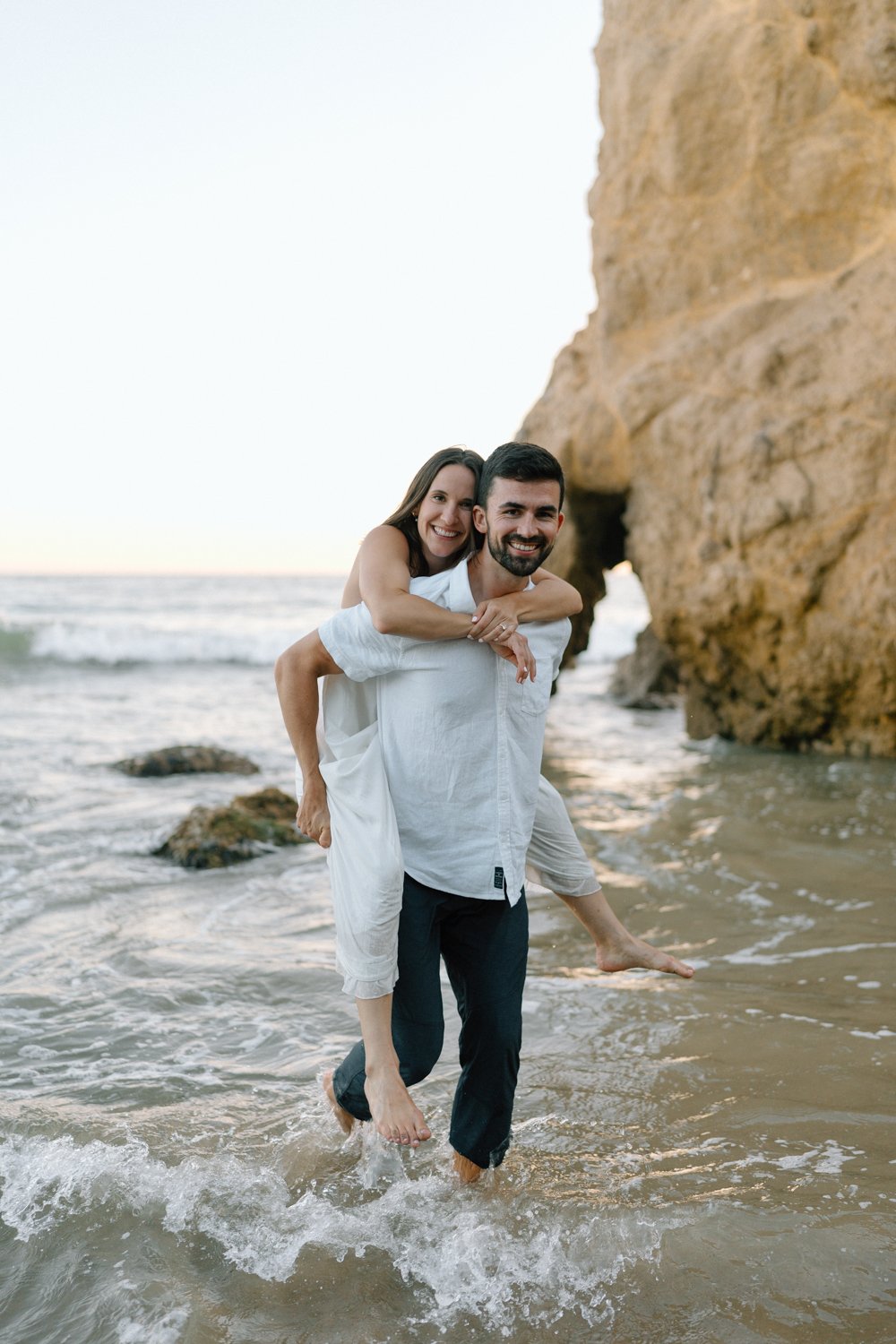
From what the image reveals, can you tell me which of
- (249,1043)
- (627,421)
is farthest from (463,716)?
(627,421)

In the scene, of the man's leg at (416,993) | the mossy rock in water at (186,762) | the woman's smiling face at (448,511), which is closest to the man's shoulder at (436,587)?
the woman's smiling face at (448,511)

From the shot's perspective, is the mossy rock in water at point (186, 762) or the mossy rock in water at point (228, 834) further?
the mossy rock in water at point (186, 762)

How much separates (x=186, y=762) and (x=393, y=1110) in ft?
24.8

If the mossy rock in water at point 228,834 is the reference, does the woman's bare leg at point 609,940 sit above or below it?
above

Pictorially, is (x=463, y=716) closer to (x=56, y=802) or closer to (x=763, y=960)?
(x=763, y=960)

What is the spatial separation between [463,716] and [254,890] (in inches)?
154

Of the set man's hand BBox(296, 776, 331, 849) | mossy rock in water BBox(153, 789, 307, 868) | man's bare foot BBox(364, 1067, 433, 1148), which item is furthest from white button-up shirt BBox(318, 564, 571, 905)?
mossy rock in water BBox(153, 789, 307, 868)

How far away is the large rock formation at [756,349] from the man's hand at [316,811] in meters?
6.42

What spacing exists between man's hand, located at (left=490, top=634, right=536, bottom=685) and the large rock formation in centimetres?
629

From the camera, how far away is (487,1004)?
294 centimetres

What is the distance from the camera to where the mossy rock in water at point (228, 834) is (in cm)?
699

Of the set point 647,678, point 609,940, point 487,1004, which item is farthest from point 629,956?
point 647,678

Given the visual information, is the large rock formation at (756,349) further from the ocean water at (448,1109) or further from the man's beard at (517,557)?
the man's beard at (517,557)

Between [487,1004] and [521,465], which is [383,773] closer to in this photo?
[487,1004]
